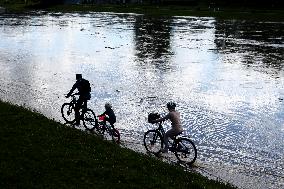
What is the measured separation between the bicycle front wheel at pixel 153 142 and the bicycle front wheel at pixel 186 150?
77 cm

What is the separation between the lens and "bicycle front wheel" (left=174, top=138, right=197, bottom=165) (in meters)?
14.1

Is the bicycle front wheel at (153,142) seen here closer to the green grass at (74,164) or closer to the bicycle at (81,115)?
the green grass at (74,164)

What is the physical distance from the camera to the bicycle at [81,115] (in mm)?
17531

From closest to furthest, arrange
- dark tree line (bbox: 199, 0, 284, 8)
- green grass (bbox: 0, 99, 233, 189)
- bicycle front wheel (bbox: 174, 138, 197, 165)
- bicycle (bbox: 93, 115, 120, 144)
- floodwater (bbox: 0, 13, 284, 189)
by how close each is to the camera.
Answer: green grass (bbox: 0, 99, 233, 189) < bicycle front wheel (bbox: 174, 138, 197, 165) < floodwater (bbox: 0, 13, 284, 189) < bicycle (bbox: 93, 115, 120, 144) < dark tree line (bbox: 199, 0, 284, 8)

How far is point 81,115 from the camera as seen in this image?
58.5 ft

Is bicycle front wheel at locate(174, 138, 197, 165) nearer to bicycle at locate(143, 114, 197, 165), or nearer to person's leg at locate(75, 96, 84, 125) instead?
bicycle at locate(143, 114, 197, 165)

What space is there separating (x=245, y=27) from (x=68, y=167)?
2251 inches

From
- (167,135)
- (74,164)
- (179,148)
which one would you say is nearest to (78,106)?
(167,135)

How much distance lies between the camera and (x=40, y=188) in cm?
1082

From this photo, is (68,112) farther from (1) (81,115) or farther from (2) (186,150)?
(2) (186,150)

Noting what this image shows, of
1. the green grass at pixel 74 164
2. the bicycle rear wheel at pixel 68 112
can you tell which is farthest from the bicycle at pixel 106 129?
the bicycle rear wheel at pixel 68 112

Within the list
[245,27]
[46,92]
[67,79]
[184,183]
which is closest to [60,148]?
[184,183]

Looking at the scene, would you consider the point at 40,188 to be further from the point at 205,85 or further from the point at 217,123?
the point at 205,85

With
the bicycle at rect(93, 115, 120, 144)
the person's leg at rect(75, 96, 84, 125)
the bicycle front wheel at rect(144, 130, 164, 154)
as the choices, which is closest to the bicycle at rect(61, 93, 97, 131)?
the person's leg at rect(75, 96, 84, 125)
